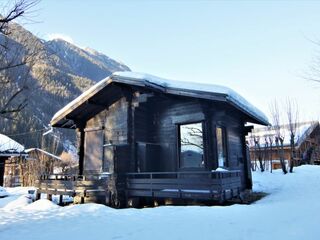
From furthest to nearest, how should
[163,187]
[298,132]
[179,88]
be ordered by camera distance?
[298,132] < [179,88] < [163,187]

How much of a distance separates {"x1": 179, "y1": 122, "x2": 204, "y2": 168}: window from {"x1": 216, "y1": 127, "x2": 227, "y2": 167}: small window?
110 cm

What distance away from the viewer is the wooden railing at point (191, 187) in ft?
33.7

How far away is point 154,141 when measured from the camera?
14.3 metres

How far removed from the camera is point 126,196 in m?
12.4

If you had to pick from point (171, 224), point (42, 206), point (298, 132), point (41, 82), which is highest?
point (298, 132)

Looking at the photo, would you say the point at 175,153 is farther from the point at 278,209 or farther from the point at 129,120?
the point at 278,209

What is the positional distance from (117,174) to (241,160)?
25.3ft

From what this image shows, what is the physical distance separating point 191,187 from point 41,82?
727 cm

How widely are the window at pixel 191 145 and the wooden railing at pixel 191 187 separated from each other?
1.60m

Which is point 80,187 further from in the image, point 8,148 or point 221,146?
point 8,148

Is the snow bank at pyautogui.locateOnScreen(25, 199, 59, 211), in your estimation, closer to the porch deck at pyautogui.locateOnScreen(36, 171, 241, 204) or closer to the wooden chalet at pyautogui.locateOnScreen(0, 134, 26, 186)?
the porch deck at pyautogui.locateOnScreen(36, 171, 241, 204)

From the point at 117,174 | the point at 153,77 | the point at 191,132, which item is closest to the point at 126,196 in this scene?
the point at 117,174

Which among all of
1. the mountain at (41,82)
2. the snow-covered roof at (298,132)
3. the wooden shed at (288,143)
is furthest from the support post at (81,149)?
the snow-covered roof at (298,132)

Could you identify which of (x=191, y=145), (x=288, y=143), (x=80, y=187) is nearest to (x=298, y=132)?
(x=288, y=143)
